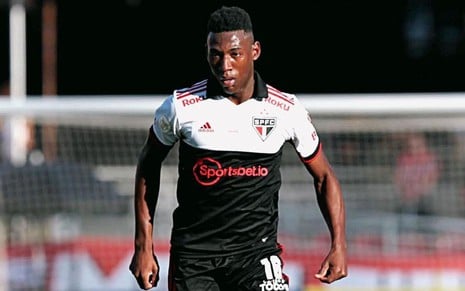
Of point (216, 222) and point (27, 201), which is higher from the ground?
point (216, 222)

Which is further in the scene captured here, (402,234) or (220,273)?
(402,234)

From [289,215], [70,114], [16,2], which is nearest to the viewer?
[70,114]

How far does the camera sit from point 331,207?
652 centimetres

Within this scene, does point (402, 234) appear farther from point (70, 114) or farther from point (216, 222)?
point (216, 222)

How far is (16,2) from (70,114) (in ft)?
22.5

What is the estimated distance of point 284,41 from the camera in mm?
22016

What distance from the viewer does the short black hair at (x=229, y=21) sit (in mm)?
6215

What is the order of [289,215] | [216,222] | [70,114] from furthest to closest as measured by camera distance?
[289,215]
[70,114]
[216,222]

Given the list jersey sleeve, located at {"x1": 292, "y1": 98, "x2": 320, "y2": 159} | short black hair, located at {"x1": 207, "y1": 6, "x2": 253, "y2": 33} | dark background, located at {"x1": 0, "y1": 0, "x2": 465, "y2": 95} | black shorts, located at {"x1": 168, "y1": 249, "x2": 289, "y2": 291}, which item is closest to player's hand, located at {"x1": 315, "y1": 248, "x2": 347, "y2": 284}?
black shorts, located at {"x1": 168, "y1": 249, "x2": 289, "y2": 291}

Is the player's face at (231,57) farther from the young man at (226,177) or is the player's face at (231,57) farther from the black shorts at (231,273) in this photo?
the black shorts at (231,273)

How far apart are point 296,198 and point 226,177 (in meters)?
5.52

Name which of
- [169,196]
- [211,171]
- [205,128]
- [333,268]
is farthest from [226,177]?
[169,196]

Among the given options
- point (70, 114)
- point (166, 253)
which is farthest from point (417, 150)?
point (70, 114)

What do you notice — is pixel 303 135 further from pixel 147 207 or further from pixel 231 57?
pixel 147 207
